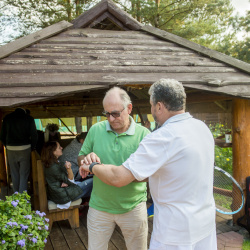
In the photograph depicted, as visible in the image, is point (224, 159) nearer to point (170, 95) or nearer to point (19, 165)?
point (19, 165)

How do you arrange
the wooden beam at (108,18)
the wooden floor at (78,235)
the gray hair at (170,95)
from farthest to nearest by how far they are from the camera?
the wooden beam at (108,18), the wooden floor at (78,235), the gray hair at (170,95)

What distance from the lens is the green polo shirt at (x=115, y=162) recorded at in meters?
2.31

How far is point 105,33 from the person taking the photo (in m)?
4.81

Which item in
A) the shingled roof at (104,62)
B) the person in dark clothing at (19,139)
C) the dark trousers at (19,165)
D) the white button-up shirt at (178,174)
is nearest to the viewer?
the white button-up shirt at (178,174)

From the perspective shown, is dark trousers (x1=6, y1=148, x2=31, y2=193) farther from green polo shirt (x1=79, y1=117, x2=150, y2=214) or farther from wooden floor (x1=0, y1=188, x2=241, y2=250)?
green polo shirt (x1=79, y1=117, x2=150, y2=214)

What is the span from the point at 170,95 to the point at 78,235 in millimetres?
3341

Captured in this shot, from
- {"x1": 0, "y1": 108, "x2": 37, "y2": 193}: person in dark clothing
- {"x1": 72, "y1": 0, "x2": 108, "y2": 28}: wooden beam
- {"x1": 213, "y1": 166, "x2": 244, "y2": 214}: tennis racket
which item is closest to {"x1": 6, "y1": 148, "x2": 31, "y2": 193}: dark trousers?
{"x1": 0, "y1": 108, "x2": 37, "y2": 193}: person in dark clothing

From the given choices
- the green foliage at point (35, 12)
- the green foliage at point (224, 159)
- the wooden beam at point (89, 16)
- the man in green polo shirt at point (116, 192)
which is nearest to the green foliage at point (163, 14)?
the green foliage at point (35, 12)

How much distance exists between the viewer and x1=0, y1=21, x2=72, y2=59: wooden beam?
3894 mm

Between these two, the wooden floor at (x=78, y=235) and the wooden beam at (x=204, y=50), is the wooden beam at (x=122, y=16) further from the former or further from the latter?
the wooden floor at (x=78, y=235)

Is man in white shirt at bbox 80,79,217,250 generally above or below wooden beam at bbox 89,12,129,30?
below

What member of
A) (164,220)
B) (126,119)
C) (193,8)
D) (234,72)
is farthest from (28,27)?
(164,220)

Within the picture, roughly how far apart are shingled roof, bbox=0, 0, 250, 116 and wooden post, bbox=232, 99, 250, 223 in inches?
11.6

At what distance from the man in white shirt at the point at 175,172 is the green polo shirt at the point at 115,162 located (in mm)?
552
